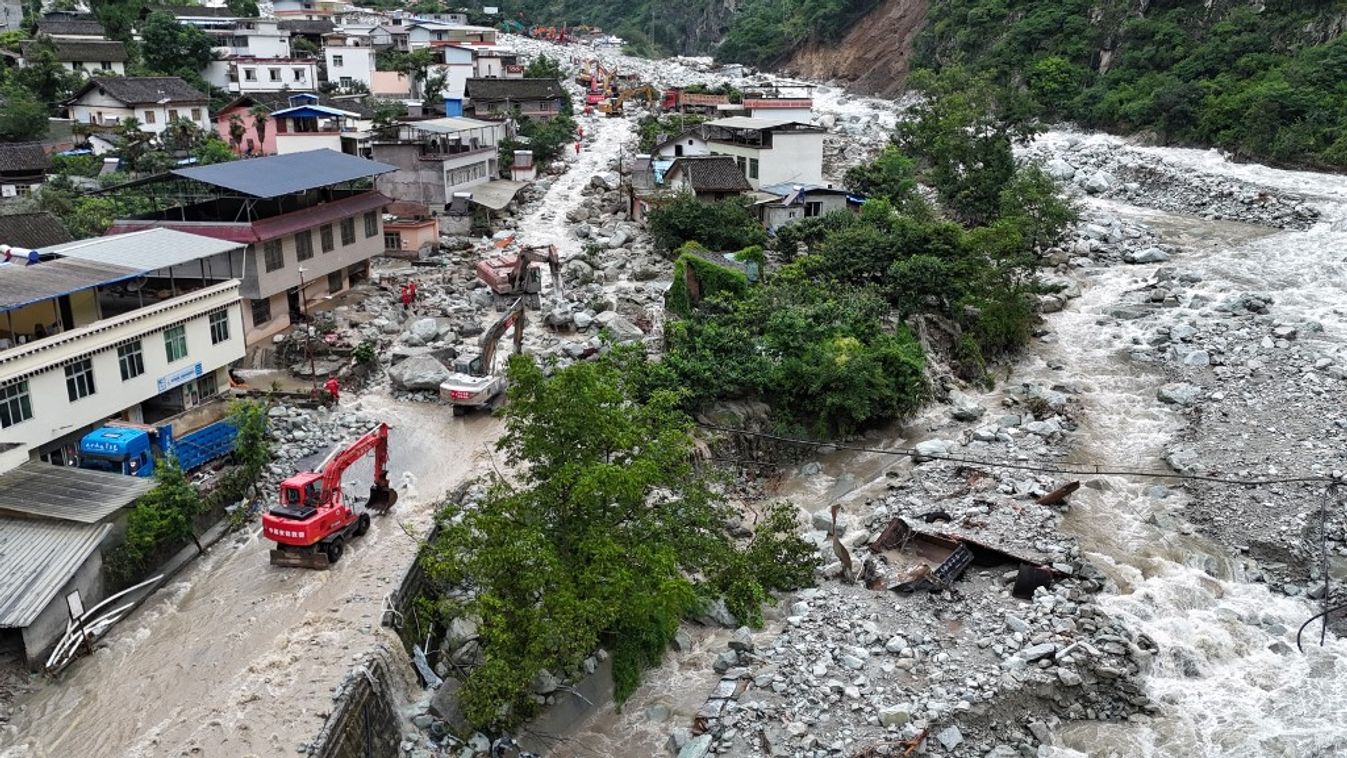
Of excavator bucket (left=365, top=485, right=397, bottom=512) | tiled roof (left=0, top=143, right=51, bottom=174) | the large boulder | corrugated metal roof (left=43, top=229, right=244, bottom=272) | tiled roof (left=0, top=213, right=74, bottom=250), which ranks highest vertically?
tiled roof (left=0, top=143, right=51, bottom=174)

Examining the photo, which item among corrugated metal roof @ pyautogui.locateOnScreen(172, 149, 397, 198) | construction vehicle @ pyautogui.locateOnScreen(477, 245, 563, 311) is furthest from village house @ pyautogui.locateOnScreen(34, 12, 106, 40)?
construction vehicle @ pyautogui.locateOnScreen(477, 245, 563, 311)

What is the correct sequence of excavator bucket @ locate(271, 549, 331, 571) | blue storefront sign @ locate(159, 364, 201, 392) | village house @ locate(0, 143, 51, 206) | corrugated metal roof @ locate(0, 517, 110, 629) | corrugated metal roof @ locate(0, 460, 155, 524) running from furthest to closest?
village house @ locate(0, 143, 51, 206)
blue storefront sign @ locate(159, 364, 201, 392)
excavator bucket @ locate(271, 549, 331, 571)
corrugated metal roof @ locate(0, 460, 155, 524)
corrugated metal roof @ locate(0, 517, 110, 629)

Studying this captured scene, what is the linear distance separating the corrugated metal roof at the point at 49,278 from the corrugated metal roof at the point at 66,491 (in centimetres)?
270

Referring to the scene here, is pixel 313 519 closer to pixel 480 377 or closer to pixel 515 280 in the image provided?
pixel 480 377

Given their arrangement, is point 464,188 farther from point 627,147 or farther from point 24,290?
point 24,290

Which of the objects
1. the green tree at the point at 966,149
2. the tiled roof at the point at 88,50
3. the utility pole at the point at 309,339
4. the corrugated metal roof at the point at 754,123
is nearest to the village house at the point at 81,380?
the utility pole at the point at 309,339

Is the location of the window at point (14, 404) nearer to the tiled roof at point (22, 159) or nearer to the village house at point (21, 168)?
the village house at point (21, 168)

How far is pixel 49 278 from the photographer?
1777 centimetres

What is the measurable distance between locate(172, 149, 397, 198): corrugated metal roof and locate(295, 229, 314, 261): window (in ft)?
4.51

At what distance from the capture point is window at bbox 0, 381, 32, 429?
53.2 ft

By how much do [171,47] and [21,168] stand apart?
22.2m

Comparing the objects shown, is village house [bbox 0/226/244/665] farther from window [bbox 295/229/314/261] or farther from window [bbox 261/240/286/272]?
window [bbox 295/229/314/261]

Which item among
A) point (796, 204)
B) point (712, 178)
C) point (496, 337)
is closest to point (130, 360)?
point (496, 337)

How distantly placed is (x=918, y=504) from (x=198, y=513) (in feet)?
43.0
